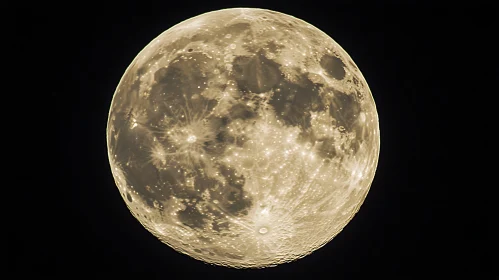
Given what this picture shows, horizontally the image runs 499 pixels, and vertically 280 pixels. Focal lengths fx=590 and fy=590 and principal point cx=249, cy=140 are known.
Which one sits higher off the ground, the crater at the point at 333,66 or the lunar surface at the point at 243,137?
the crater at the point at 333,66

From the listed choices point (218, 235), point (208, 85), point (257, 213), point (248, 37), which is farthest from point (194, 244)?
point (248, 37)

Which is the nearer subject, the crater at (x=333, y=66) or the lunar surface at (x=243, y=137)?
the lunar surface at (x=243, y=137)

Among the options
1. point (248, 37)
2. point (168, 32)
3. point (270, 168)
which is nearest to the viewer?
point (270, 168)

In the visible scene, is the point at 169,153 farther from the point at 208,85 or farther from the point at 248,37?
the point at 248,37

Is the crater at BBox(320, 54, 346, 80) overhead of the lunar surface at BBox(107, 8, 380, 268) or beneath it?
overhead

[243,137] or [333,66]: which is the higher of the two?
[333,66]

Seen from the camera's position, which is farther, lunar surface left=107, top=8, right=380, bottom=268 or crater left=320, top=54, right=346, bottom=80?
crater left=320, top=54, right=346, bottom=80

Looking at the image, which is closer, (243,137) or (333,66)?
(243,137)

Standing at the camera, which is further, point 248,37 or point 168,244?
point 168,244
